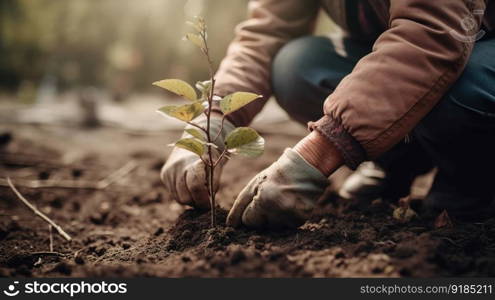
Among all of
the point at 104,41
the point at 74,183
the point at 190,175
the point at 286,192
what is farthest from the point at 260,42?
the point at 104,41

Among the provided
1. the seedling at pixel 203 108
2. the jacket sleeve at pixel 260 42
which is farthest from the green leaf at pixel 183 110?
the jacket sleeve at pixel 260 42

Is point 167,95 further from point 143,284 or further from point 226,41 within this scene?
point 143,284

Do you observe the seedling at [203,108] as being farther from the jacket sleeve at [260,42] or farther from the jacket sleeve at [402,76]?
the jacket sleeve at [260,42]

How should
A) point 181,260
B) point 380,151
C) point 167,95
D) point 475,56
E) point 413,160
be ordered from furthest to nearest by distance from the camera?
point 167,95 → point 413,160 → point 475,56 → point 380,151 → point 181,260

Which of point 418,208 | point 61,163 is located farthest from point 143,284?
point 61,163

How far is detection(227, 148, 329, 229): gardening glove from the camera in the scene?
4.10 ft

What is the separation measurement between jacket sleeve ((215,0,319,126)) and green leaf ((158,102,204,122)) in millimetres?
480

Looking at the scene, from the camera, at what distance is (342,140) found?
126 cm

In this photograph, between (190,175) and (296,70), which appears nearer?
(190,175)

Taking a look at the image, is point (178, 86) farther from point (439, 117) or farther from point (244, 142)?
point (439, 117)

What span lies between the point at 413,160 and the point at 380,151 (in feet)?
2.46

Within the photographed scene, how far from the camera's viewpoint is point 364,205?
1.72m

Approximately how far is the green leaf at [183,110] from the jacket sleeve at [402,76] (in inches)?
14.8

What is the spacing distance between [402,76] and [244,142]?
473 mm
